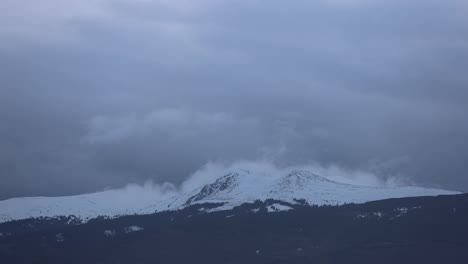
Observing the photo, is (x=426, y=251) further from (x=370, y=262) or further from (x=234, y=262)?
(x=234, y=262)

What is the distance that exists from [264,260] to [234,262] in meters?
6.70

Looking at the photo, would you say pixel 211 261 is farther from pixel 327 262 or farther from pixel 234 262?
pixel 327 262

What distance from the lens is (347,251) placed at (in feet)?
635

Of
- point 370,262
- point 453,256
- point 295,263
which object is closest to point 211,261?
point 295,263

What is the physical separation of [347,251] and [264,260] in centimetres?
1867

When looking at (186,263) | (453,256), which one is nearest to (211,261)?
(186,263)

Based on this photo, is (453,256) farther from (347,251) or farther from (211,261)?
(211,261)

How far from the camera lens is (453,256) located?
182375 millimetres

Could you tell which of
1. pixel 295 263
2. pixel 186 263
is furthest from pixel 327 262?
pixel 186 263

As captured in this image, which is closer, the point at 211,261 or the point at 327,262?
the point at 327,262

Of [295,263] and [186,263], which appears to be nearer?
[295,263]

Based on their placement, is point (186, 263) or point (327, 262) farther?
point (186, 263)

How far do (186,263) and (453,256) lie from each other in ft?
196

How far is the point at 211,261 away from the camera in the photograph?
19850cm
